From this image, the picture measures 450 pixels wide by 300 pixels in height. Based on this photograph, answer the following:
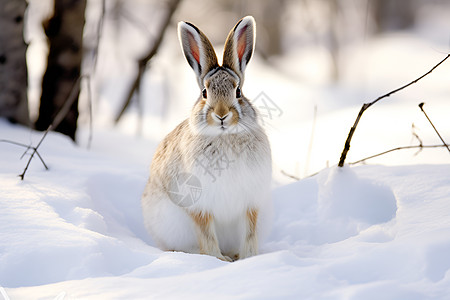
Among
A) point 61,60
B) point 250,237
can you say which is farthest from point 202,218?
point 61,60

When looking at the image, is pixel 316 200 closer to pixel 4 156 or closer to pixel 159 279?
pixel 159 279

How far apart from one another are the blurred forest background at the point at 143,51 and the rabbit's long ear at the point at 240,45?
49 cm

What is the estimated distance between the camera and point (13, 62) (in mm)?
4570

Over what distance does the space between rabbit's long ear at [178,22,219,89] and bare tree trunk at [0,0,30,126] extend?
2.10 m

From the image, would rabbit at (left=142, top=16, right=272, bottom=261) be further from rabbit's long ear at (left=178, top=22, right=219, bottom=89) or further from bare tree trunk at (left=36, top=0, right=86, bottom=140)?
bare tree trunk at (left=36, top=0, right=86, bottom=140)

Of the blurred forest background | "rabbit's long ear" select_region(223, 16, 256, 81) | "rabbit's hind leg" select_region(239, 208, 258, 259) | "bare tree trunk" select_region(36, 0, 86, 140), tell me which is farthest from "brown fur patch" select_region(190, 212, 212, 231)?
"bare tree trunk" select_region(36, 0, 86, 140)

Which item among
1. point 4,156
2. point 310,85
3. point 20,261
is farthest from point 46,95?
point 310,85

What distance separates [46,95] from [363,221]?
3406mm

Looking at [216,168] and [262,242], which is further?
[262,242]

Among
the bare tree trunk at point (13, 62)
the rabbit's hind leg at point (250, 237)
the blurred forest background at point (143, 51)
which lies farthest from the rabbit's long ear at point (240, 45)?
the bare tree trunk at point (13, 62)

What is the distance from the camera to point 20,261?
2.22 metres

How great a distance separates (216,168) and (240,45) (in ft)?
2.69

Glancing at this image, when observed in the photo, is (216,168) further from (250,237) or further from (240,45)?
(240,45)

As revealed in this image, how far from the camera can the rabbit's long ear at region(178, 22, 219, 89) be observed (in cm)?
307
